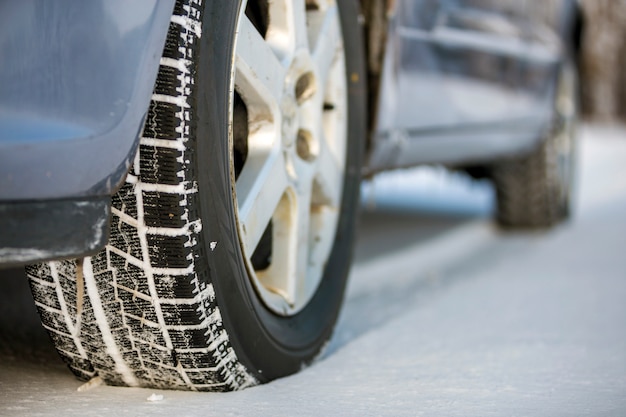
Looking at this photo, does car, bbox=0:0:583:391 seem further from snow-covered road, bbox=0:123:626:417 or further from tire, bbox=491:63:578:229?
tire, bbox=491:63:578:229

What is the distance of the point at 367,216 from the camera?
4.60 m

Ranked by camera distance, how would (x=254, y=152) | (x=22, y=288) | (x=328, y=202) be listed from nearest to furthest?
(x=254, y=152), (x=328, y=202), (x=22, y=288)

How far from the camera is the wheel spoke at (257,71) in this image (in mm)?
1510

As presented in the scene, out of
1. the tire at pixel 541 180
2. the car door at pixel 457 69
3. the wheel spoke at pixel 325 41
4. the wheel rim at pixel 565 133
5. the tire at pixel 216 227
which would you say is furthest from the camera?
the wheel rim at pixel 565 133

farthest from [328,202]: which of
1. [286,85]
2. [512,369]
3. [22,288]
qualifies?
[22,288]

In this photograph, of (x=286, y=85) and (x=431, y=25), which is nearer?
(x=286, y=85)

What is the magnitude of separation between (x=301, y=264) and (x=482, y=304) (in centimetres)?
85

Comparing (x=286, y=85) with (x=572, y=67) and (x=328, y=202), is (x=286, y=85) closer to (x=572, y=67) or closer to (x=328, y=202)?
(x=328, y=202)

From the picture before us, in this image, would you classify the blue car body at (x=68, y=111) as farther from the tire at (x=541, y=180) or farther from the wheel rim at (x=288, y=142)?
the tire at (x=541, y=180)

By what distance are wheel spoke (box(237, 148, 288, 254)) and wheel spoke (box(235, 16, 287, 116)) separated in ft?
0.31

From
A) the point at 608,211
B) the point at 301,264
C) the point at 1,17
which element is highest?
the point at 1,17

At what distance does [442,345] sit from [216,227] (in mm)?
762

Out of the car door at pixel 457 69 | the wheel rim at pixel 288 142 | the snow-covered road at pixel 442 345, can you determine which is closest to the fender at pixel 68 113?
the wheel rim at pixel 288 142

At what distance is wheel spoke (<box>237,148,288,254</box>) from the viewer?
1.55 meters
